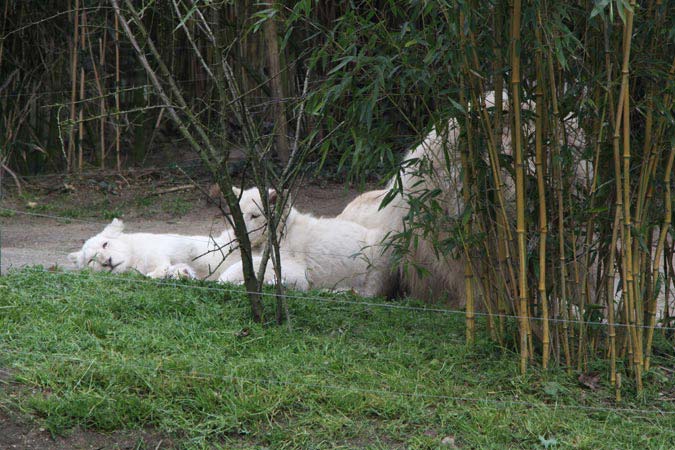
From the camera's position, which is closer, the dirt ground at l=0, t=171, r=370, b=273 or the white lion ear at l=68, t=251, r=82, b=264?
the white lion ear at l=68, t=251, r=82, b=264

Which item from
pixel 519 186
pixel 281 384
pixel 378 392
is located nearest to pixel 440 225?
pixel 519 186

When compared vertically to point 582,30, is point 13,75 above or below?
above

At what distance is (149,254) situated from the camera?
250 inches

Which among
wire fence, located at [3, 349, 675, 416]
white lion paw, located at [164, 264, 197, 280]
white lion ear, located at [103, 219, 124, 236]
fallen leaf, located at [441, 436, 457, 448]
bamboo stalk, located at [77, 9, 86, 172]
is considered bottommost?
fallen leaf, located at [441, 436, 457, 448]

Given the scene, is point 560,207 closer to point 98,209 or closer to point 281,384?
point 281,384

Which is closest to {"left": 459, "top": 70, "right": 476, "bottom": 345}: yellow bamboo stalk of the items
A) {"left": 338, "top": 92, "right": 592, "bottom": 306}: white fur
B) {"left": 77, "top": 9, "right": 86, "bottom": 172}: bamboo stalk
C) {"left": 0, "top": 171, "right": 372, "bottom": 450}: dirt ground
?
{"left": 338, "top": 92, "right": 592, "bottom": 306}: white fur

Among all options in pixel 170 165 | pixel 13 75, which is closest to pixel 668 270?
pixel 170 165

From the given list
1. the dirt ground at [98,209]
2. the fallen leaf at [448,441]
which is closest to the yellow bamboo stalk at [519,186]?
the fallen leaf at [448,441]

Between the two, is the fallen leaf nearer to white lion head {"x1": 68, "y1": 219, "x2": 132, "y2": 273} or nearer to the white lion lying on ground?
the white lion lying on ground

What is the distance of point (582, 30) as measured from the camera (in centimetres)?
386

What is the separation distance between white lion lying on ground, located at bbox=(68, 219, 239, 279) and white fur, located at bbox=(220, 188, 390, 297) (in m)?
0.37

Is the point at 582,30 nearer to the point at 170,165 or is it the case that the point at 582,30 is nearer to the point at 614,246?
the point at 614,246

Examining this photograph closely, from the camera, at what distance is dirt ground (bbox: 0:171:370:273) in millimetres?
7680

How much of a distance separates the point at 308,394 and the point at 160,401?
1.98ft
